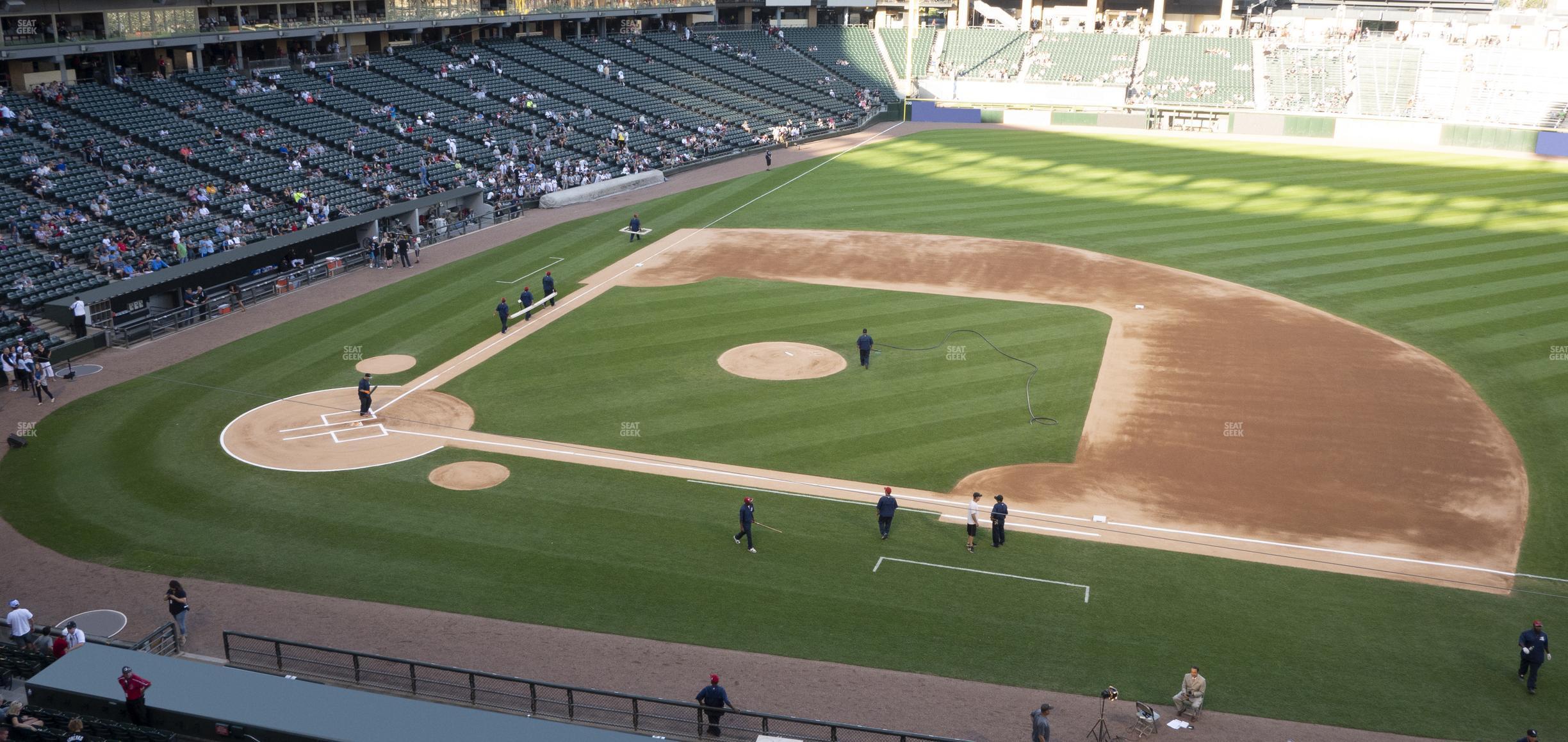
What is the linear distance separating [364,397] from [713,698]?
15.3 m

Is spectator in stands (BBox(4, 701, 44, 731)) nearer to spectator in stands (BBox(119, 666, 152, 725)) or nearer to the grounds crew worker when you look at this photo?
spectator in stands (BBox(119, 666, 152, 725))

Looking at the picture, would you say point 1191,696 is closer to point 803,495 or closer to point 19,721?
point 803,495

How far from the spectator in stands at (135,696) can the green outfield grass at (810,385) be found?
12224 mm

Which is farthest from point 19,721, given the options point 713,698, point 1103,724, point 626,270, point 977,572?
point 626,270

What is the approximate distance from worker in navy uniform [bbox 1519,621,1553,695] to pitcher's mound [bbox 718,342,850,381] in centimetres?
1746

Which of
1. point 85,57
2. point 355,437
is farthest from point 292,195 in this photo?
point 355,437

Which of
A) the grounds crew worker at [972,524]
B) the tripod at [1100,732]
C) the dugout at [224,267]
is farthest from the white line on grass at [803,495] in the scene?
the dugout at [224,267]

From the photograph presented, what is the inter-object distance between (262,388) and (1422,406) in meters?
30.4

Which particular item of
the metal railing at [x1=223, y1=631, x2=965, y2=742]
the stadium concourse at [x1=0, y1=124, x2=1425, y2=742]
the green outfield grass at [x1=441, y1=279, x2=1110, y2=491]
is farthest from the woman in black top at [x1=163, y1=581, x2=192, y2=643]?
the green outfield grass at [x1=441, y1=279, x2=1110, y2=491]

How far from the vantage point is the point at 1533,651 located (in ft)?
54.3

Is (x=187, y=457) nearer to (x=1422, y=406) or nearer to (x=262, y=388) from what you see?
(x=262, y=388)

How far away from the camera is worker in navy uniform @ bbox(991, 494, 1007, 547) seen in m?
21.2

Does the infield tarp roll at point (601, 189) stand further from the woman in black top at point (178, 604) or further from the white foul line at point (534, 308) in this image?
the woman in black top at point (178, 604)

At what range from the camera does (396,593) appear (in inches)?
773
